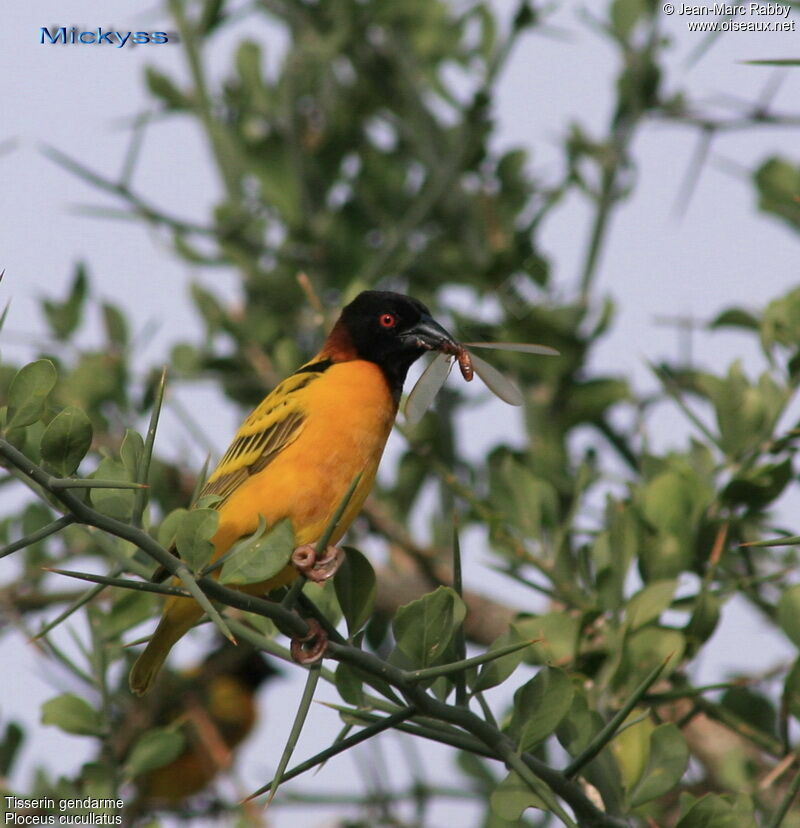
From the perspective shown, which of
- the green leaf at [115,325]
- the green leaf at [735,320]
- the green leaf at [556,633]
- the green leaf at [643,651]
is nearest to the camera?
the green leaf at [643,651]

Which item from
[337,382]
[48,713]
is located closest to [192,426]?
[337,382]

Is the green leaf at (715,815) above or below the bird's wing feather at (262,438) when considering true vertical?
above

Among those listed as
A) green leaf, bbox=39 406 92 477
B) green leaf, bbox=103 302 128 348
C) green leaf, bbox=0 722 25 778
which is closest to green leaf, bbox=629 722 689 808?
green leaf, bbox=39 406 92 477

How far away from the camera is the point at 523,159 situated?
444cm

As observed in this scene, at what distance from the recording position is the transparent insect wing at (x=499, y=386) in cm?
253

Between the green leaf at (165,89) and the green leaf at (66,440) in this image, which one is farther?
the green leaf at (165,89)

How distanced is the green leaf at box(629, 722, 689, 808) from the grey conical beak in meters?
1.48

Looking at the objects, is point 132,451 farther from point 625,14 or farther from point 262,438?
point 625,14

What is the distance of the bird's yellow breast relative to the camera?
120 inches

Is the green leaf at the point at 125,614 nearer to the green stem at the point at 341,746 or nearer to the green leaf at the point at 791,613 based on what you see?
the green stem at the point at 341,746

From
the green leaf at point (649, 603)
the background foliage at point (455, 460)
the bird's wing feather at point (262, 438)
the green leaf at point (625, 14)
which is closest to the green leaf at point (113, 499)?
the background foliage at point (455, 460)

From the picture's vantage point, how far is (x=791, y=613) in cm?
239

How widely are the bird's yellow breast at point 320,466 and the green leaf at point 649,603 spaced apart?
774mm

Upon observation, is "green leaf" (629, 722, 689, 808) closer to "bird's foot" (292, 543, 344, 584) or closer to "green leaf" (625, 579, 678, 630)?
"green leaf" (625, 579, 678, 630)
